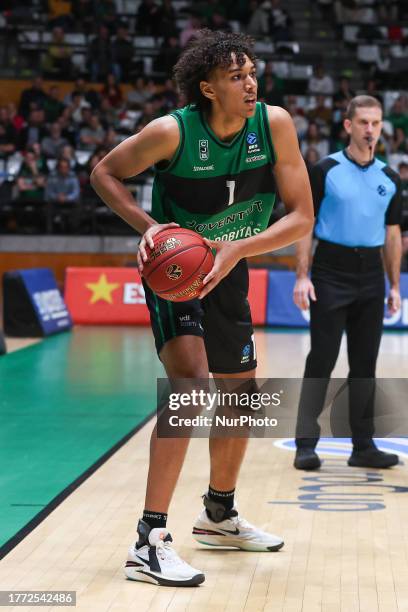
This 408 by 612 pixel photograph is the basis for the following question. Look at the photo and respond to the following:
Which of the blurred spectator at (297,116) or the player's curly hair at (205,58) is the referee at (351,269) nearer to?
the player's curly hair at (205,58)

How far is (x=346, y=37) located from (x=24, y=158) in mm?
8447

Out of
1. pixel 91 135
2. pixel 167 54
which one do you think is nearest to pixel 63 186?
pixel 91 135

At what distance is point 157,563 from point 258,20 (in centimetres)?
1962

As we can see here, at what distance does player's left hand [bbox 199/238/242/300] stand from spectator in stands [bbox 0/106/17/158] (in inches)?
609

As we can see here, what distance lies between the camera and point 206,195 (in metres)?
4.18

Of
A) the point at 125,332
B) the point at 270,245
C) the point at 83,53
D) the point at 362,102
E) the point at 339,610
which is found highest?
the point at 83,53

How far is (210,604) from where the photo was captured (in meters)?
3.74

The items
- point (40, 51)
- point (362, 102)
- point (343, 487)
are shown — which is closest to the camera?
point (343, 487)

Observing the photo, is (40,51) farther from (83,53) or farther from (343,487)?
(343,487)

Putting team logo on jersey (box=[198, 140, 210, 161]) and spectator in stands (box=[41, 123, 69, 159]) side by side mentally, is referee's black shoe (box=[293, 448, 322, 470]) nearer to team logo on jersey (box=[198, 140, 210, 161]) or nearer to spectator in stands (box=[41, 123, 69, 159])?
team logo on jersey (box=[198, 140, 210, 161])

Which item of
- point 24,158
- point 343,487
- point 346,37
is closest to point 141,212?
point 343,487

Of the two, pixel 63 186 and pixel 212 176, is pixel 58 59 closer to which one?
Answer: pixel 63 186

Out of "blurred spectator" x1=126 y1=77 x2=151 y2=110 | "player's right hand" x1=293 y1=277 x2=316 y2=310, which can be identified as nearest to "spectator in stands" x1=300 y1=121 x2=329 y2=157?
"blurred spectator" x1=126 y1=77 x2=151 y2=110

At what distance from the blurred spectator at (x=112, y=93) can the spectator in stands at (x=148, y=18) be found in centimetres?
223
